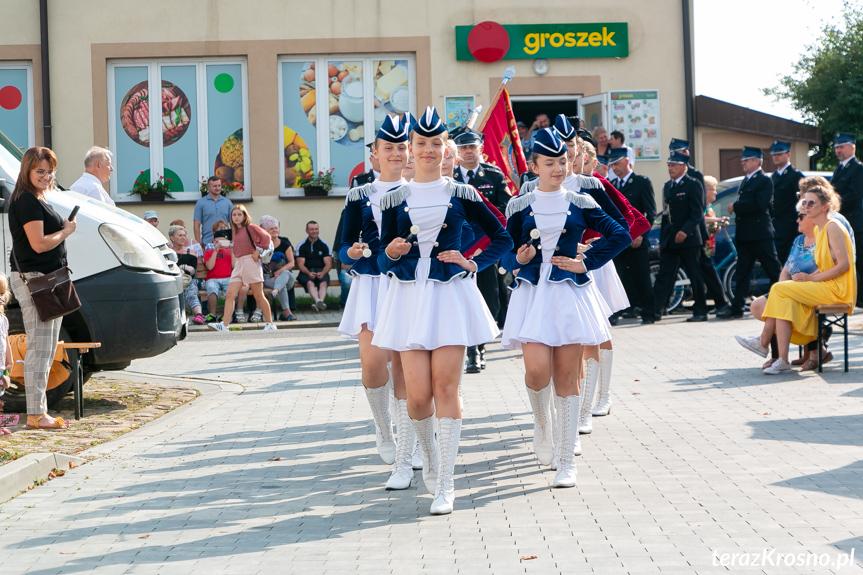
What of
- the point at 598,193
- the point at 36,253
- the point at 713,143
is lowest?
the point at 36,253

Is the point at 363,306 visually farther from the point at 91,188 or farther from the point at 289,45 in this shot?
the point at 289,45

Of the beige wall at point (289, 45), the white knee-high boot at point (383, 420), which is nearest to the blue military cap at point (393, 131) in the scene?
the white knee-high boot at point (383, 420)

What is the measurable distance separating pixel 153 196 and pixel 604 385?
13.2m

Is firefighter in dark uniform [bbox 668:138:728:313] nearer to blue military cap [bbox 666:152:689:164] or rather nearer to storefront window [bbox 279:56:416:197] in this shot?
blue military cap [bbox 666:152:689:164]

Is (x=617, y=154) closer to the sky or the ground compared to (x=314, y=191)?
closer to the sky

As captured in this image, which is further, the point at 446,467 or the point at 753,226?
the point at 753,226

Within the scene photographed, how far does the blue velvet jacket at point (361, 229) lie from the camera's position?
22.0 feet

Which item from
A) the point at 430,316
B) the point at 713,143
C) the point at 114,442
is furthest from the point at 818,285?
the point at 713,143

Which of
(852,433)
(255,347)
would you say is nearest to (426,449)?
(852,433)

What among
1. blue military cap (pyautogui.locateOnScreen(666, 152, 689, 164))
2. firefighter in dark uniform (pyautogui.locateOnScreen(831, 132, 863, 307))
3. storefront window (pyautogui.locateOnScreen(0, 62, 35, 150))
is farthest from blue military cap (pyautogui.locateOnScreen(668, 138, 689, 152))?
storefront window (pyautogui.locateOnScreen(0, 62, 35, 150))

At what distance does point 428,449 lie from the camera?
5953mm

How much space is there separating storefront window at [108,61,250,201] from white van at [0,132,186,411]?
1107cm

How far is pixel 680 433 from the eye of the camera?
7.76m

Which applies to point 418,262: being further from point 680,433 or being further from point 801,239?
point 801,239
